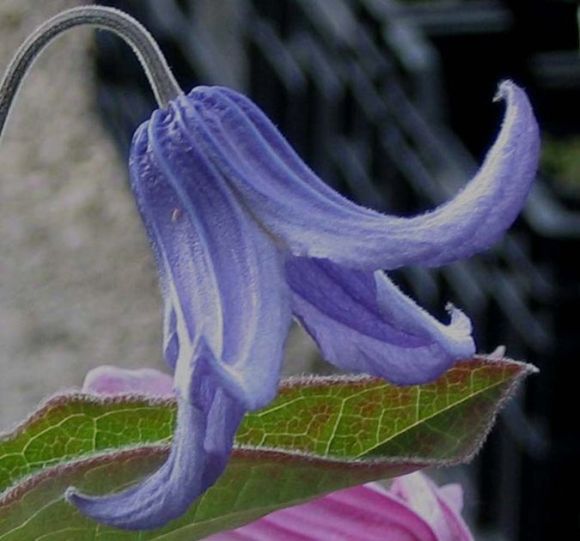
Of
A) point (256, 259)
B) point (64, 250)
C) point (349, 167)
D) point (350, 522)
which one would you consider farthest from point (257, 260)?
point (64, 250)

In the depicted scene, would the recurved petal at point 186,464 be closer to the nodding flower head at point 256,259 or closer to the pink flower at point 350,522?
the nodding flower head at point 256,259

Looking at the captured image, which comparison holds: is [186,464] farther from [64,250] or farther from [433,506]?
[64,250]

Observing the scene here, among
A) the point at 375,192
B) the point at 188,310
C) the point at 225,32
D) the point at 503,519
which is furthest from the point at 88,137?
the point at 188,310

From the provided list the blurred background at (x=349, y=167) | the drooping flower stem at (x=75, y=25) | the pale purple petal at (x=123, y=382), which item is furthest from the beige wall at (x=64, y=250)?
the drooping flower stem at (x=75, y=25)

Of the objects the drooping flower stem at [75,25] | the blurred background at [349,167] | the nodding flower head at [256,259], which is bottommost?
the nodding flower head at [256,259]

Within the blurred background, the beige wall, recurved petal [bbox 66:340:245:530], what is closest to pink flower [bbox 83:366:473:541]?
recurved petal [bbox 66:340:245:530]

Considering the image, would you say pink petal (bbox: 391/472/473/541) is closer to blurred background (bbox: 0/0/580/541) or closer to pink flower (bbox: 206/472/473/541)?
pink flower (bbox: 206/472/473/541)

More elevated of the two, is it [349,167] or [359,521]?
[349,167]
